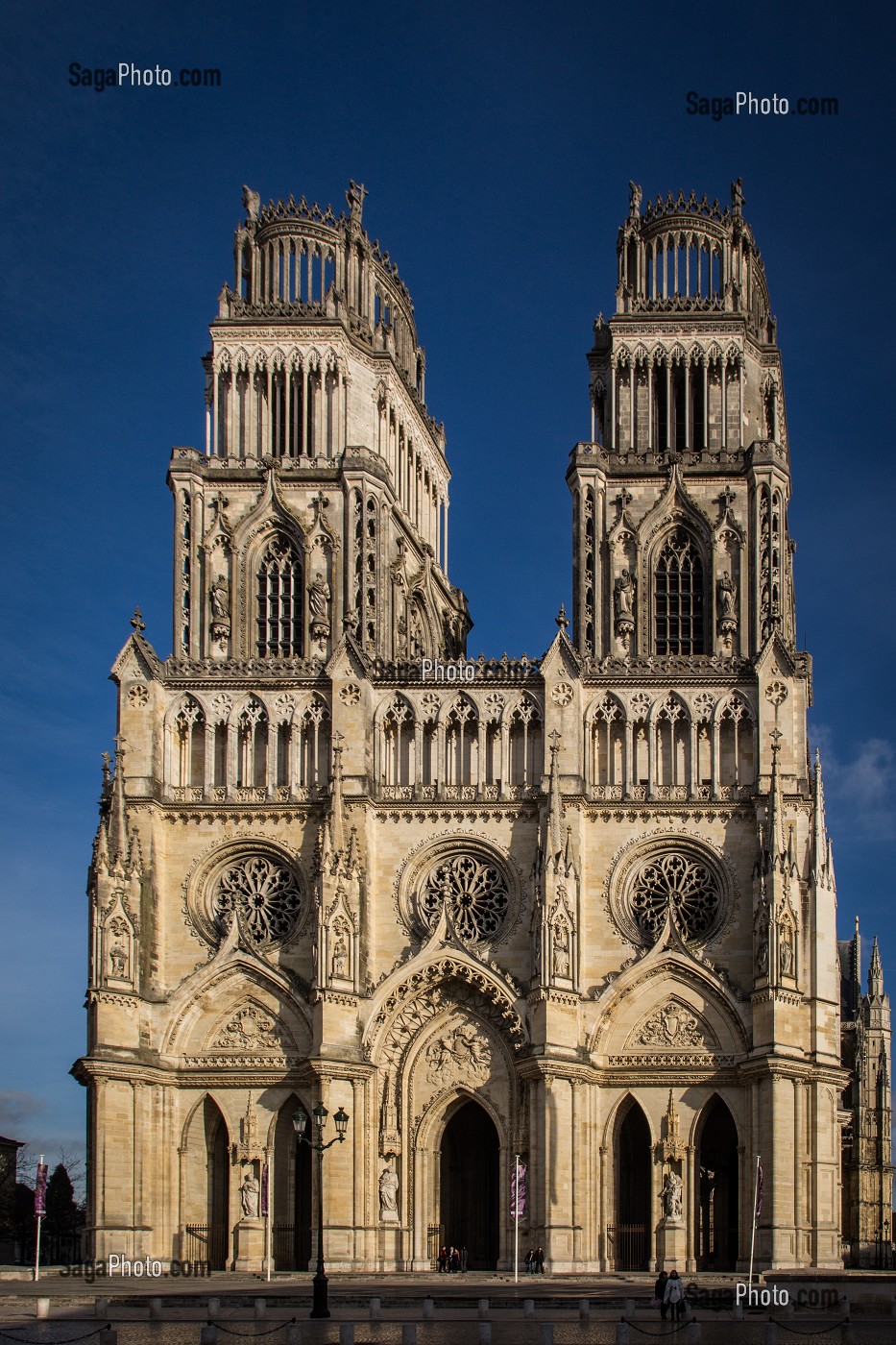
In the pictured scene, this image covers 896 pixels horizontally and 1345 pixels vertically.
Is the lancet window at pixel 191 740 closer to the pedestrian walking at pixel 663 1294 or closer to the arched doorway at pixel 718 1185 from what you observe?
the arched doorway at pixel 718 1185

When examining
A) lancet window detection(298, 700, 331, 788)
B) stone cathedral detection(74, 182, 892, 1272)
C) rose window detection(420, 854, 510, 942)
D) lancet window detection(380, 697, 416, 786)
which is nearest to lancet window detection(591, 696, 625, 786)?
stone cathedral detection(74, 182, 892, 1272)

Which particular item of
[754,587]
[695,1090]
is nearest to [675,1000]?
[695,1090]

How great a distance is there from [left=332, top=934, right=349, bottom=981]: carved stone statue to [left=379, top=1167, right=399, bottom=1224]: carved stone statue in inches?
A: 218

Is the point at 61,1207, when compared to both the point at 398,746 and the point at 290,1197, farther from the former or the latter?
the point at 398,746

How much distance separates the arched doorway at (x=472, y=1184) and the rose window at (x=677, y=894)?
25.1 feet

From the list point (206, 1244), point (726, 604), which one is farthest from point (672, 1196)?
point (726, 604)

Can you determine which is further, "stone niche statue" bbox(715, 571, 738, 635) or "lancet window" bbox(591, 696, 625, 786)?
"stone niche statue" bbox(715, 571, 738, 635)

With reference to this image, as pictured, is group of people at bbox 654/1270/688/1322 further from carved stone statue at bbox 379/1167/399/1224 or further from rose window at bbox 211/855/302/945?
rose window at bbox 211/855/302/945

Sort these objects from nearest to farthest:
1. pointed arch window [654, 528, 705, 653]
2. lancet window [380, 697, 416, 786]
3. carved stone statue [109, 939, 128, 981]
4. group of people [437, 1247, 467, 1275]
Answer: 1. carved stone statue [109, 939, 128, 981]
2. group of people [437, 1247, 467, 1275]
3. lancet window [380, 697, 416, 786]
4. pointed arch window [654, 528, 705, 653]

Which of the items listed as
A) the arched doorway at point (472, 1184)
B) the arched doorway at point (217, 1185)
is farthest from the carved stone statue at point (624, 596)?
the arched doorway at point (217, 1185)

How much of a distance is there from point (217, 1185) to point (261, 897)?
8.02 meters

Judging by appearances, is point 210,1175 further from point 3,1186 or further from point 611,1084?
point 3,1186

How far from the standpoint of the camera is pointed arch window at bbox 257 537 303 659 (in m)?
58.8

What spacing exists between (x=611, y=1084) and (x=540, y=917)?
506 centimetres
